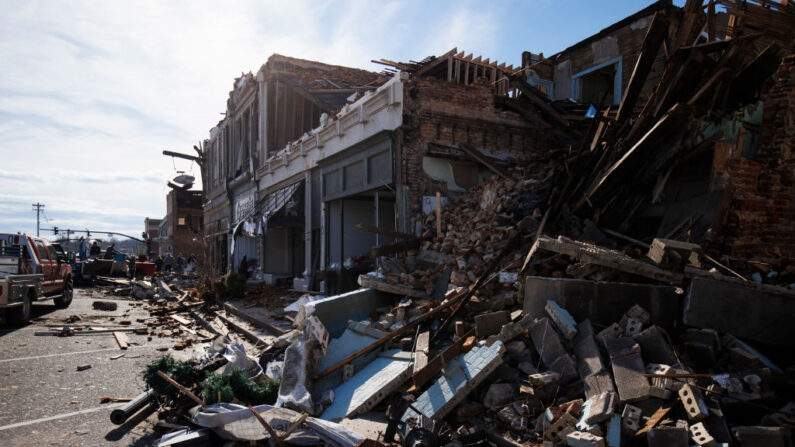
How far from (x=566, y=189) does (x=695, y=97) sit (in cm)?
216

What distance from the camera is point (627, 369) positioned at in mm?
3979

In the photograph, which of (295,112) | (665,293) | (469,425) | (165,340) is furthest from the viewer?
(295,112)

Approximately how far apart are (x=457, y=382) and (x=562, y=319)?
4.27 ft

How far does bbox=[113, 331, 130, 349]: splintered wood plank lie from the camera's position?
9.14 metres

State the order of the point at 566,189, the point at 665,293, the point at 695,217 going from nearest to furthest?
the point at 665,293
the point at 695,217
the point at 566,189

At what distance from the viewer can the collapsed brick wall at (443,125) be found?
35.1 feet

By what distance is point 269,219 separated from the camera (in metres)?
16.5

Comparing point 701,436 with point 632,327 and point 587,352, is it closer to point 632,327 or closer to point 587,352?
point 587,352

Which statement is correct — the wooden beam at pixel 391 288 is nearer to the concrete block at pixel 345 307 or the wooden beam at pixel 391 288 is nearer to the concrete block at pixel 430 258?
the concrete block at pixel 345 307

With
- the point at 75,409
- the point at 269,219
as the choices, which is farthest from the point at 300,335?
the point at 269,219

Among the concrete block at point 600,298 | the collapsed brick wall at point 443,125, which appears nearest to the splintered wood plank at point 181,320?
the collapsed brick wall at point 443,125

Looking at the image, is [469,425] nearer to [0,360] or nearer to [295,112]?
[0,360]

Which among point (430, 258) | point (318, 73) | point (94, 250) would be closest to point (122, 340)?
point (430, 258)

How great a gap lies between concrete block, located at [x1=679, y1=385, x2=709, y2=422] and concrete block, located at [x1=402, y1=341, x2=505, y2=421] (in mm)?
1581
